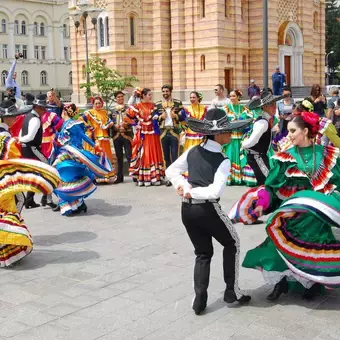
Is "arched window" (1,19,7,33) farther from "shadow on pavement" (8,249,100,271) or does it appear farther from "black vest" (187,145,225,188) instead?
"black vest" (187,145,225,188)

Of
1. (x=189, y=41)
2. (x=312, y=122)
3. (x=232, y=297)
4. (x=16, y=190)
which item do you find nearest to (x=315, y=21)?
(x=189, y=41)

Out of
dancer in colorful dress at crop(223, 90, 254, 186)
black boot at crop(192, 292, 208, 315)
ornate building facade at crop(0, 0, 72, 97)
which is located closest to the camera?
black boot at crop(192, 292, 208, 315)

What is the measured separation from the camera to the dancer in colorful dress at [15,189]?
6.30 metres

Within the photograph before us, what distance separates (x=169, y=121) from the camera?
11.4 meters

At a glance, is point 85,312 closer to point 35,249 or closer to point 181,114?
point 35,249

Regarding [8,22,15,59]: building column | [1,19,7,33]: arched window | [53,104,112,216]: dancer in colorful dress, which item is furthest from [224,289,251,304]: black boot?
[1,19,7,33]: arched window

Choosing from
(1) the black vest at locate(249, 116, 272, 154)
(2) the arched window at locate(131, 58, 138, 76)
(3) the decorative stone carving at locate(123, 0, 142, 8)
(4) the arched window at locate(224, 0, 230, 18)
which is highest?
(3) the decorative stone carving at locate(123, 0, 142, 8)

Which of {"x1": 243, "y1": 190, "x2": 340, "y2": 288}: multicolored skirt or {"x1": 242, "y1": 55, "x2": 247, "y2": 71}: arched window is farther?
{"x1": 242, "y1": 55, "x2": 247, "y2": 71}: arched window

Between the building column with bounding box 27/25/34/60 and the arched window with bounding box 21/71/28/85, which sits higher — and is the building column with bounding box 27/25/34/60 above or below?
above

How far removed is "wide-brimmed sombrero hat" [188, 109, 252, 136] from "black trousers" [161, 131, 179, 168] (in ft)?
22.2

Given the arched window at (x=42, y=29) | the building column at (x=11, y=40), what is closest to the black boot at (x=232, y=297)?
the building column at (x=11, y=40)

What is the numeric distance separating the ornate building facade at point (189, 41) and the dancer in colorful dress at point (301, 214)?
25.9 meters

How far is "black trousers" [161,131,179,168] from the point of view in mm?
11641

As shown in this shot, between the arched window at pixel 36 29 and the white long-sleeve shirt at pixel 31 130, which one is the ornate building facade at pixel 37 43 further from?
the white long-sleeve shirt at pixel 31 130
